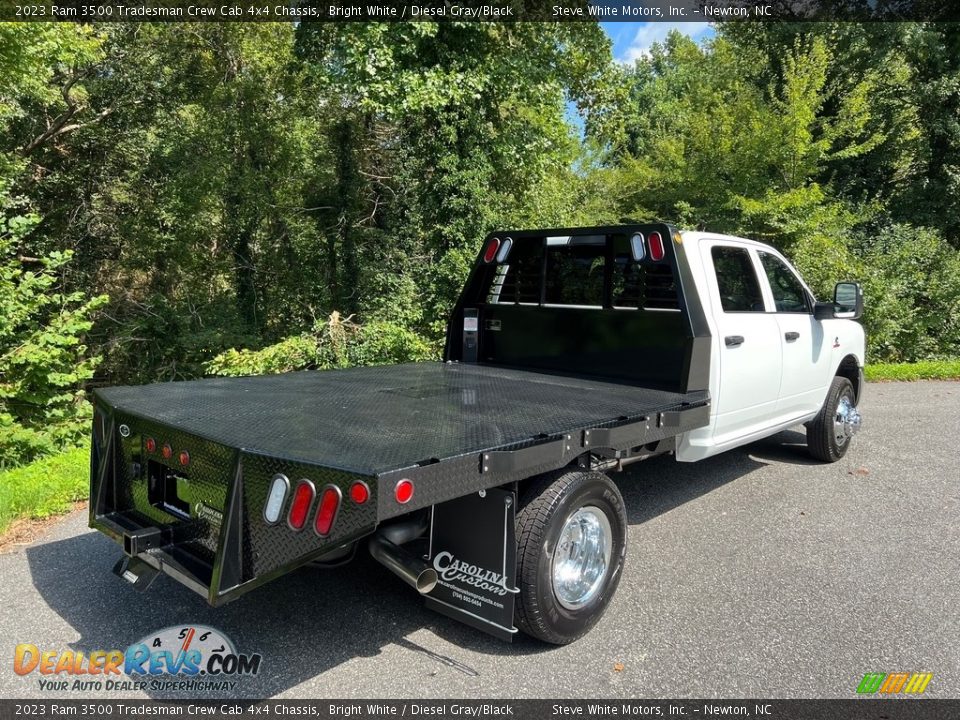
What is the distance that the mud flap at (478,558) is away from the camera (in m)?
3.08

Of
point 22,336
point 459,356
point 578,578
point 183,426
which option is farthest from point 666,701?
point 22,336

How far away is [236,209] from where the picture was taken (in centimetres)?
1516

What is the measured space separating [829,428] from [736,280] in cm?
226

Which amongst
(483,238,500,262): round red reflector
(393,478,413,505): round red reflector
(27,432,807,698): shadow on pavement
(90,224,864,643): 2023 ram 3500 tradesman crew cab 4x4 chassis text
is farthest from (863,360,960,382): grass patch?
(393,478,413,505): round red reflector

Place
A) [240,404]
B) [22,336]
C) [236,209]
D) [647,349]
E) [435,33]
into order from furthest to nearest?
[236,209], [435,33], [22,336], [647,349], [240,404]

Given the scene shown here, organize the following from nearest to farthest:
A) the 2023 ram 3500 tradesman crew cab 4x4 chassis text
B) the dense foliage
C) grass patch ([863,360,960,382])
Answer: the 2023 ram 3500 tradesman crew cab 4x4 chassis text < the dense foliage < grass patch ([863,360,960,382])

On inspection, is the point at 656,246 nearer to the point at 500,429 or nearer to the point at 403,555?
the point at 500,429

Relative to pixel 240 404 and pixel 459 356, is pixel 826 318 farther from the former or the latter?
pixel 240 404

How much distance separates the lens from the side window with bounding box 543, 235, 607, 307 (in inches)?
206

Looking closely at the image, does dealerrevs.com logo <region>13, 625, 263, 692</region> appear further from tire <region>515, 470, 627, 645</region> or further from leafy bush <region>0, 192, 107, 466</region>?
leafy bush <region>0, 192, 107, 466</region>

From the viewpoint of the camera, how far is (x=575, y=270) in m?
5.40

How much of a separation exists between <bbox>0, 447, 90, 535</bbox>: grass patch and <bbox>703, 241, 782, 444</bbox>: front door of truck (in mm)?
4841

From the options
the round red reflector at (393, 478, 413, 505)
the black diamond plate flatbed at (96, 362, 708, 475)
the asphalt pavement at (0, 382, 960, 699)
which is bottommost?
the asphalt pavement at (0, 382, 960, 699)

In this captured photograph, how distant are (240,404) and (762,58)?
68.2ft
